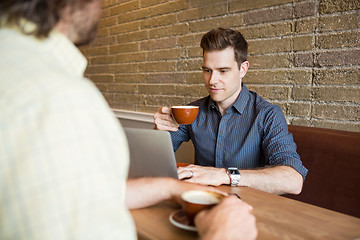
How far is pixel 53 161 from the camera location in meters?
0.45

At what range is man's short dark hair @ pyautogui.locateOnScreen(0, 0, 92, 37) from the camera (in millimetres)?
568

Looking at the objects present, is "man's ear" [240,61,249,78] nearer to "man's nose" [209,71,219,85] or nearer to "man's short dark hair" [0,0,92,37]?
"man's nose" [209,71,219,85]

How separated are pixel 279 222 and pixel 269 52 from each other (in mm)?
1359

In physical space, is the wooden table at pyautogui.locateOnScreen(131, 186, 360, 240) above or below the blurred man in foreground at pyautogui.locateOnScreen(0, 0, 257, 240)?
below

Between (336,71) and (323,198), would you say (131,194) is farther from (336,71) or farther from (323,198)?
(336,71)

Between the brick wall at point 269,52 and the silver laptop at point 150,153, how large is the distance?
1133mm

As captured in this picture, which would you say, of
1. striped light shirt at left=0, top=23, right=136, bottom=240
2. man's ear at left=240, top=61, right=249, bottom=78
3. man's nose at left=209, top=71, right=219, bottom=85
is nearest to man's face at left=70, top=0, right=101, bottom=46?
striped light shirt at left=0, top=23, right=136, bottom=240

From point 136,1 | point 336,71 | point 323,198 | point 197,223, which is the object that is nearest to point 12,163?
point 197,223

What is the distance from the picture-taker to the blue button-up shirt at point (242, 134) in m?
1.63

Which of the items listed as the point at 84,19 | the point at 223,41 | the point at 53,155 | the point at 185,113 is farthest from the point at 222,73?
the point at 53,155

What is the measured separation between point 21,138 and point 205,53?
1534 millimetres

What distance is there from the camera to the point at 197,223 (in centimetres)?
73

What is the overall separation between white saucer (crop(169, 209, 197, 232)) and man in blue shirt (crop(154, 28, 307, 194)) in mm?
753

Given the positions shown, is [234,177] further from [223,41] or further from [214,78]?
[223,41]
